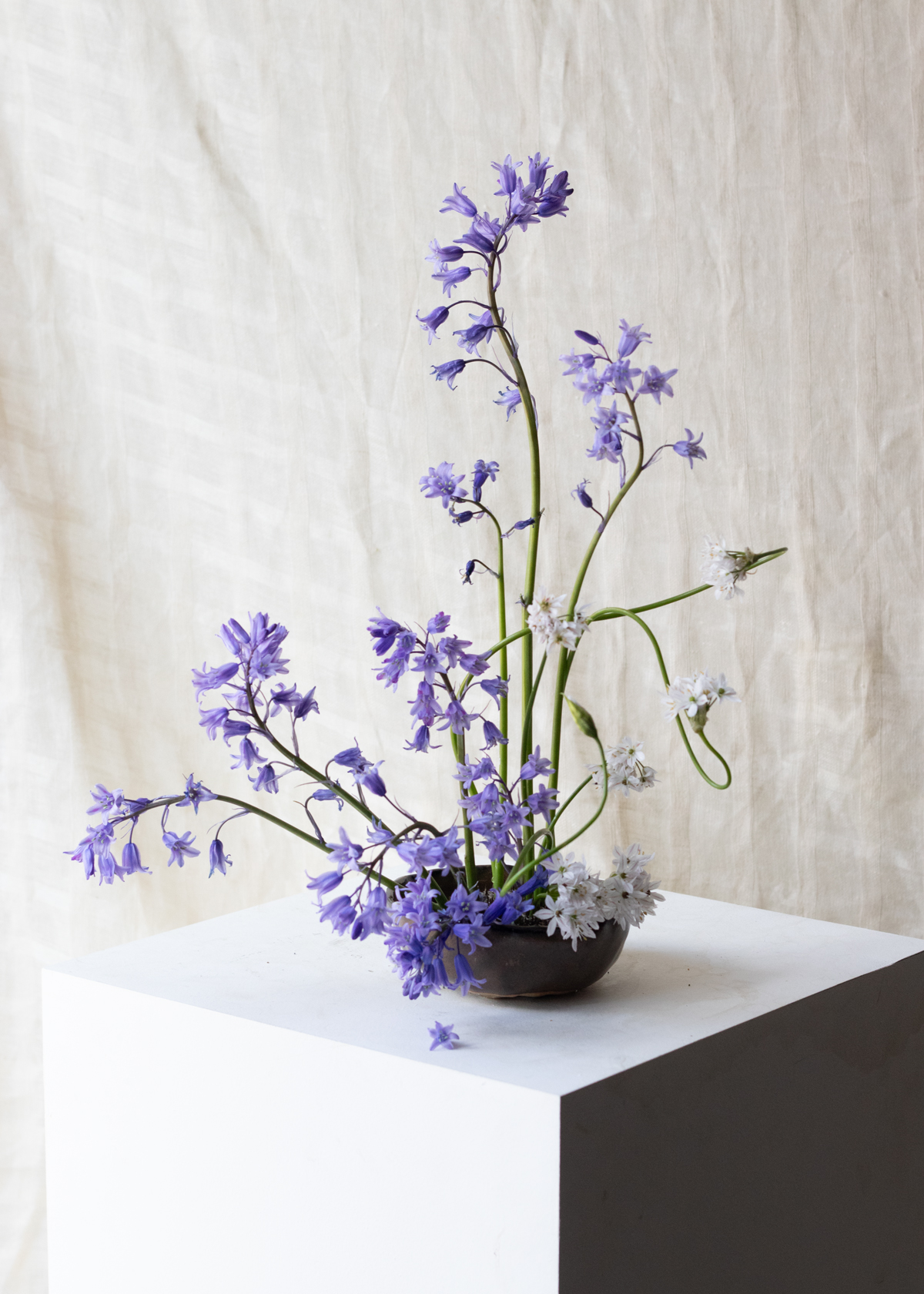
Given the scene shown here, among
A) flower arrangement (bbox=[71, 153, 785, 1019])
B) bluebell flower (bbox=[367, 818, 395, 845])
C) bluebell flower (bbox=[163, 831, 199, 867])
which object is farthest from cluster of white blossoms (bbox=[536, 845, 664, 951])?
bluebell flower (bbox=[163, 831, 199, 867])

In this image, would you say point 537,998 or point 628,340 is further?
point 537,998

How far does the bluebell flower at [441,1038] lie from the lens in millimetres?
767

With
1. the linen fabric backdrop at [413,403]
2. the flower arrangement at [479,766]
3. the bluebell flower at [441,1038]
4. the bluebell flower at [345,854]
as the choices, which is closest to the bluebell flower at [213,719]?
the flower arrangement at [479,766]

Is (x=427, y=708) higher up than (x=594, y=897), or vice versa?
(x=427, y=708)

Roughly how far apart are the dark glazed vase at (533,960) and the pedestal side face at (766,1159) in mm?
90

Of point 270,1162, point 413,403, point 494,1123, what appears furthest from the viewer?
point 413,403

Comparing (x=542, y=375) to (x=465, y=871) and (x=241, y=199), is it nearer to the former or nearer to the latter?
(x=241, y=199)

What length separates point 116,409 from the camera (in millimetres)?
1349

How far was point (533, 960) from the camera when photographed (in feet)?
2.66

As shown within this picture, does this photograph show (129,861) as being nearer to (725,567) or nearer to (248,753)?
(248,753)

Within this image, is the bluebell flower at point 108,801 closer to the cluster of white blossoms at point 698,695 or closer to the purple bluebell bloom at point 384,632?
the purple bluebell bloom at point 384,632

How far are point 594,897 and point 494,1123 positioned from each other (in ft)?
0.48

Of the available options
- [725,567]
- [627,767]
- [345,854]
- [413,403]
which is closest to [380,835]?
[345,854]

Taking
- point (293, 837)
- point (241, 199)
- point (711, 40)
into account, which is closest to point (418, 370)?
point (241, 199)
